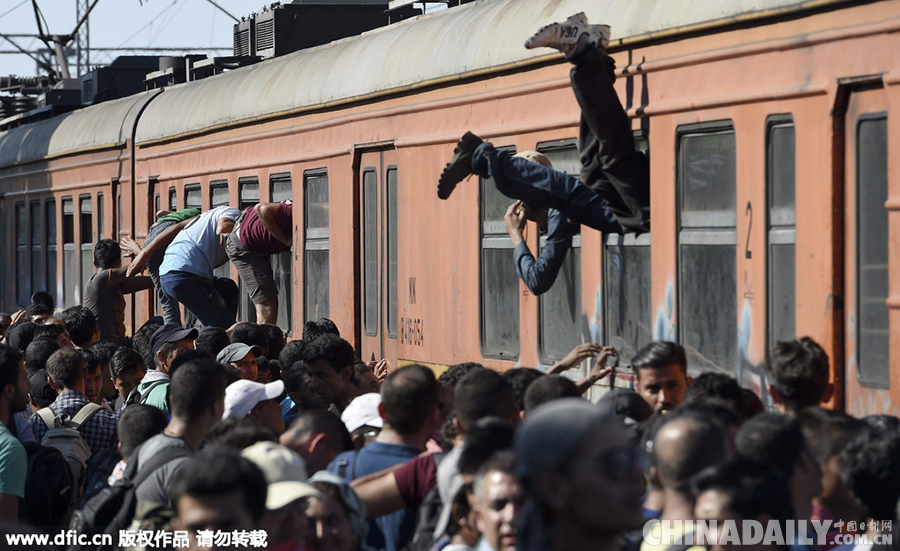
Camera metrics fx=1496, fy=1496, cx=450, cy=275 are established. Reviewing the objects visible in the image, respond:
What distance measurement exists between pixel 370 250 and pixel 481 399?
17.0ft

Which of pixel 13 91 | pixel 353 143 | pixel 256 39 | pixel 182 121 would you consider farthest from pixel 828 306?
pixel 13 91

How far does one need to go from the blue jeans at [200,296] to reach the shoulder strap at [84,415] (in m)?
4.55

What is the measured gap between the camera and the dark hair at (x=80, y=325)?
9.20 m

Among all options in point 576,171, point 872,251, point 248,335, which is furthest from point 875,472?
point 248,335

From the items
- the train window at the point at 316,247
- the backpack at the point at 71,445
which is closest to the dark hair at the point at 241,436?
the backpack at the point at 71,445

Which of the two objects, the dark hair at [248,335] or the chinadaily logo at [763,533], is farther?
the dark hair at [248,335]

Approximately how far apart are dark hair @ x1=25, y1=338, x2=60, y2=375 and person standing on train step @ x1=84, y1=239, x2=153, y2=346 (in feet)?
12.0

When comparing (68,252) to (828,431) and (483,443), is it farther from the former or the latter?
(483,443)

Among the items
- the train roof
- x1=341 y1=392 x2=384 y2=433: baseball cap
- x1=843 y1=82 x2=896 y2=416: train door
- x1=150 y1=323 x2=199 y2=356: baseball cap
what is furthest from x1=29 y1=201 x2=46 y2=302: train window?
x1=843 y1=82 x2=896 y2=416: train door

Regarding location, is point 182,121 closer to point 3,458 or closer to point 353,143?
point 353,143

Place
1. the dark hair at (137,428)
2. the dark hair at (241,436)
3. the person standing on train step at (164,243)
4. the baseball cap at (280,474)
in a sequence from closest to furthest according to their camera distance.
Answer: the baseball cap at (280,474)
the dark hair at (241,436)
the dark hair at (137,428)
the person standing on train step at (164,243)

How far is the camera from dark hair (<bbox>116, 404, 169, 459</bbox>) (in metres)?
4.88

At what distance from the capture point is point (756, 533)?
300cm

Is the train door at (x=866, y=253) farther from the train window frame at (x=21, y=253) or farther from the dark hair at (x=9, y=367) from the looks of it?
the train window frame at (x=21, y=253)
